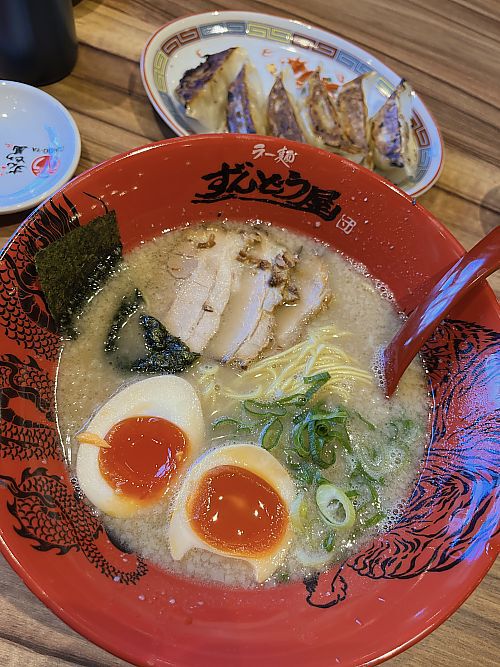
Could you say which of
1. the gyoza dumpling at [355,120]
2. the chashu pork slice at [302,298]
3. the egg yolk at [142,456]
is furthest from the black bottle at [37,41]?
the egg yolk at [142,456]

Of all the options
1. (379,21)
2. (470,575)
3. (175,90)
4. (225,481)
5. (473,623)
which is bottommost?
(473,623)

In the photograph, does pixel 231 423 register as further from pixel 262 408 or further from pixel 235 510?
pixel 235 510

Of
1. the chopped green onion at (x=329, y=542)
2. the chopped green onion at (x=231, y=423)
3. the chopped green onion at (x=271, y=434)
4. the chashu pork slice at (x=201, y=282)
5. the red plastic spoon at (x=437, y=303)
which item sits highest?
the red plastic spoon at (x=437, y=303)

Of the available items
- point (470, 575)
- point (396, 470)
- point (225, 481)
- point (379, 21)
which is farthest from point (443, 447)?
point (379, 21)

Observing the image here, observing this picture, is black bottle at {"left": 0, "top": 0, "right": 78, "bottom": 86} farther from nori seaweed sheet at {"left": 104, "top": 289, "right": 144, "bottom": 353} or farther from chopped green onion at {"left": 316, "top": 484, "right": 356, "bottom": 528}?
chopped green onion at {"left": 316, "top": 484, "right": 356, "bottom": 528}

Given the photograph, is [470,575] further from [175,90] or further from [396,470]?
[175,90]

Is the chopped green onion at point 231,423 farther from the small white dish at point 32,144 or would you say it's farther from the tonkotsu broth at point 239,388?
the small white dish at point 32,144
